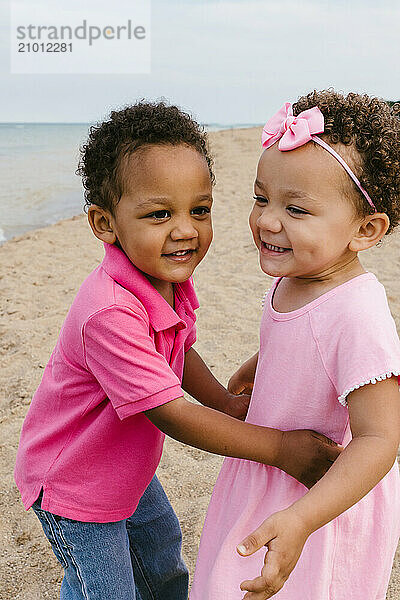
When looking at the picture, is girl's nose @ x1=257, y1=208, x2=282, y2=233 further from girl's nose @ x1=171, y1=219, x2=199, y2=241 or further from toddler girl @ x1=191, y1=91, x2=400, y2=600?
girl's nose @ x1=171, y1=219, x2=199, y2=241

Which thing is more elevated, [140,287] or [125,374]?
[140,287]

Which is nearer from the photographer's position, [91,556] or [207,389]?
[91,556]

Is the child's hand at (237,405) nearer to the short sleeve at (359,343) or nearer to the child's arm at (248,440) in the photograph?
the child's arm at (248,440)

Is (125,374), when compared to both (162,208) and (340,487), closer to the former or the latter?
(162,208)

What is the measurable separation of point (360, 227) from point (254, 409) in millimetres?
562

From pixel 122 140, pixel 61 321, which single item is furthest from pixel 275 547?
pixel 61 321

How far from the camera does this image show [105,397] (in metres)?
1.82

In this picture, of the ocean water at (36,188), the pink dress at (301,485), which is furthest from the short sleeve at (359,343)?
the ocean water at (36,188)

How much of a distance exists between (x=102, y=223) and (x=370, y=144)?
71cm

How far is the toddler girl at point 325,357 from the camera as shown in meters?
1.51

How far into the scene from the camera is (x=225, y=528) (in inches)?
74.5

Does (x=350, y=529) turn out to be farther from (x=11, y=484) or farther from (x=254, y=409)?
(x=11, y=484)

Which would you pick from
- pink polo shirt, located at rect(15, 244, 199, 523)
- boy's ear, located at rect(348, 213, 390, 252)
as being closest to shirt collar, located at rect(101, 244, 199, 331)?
pink polo shirt, located at rect(15, 244, 199, 523)

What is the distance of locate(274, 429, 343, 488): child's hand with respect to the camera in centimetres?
167
